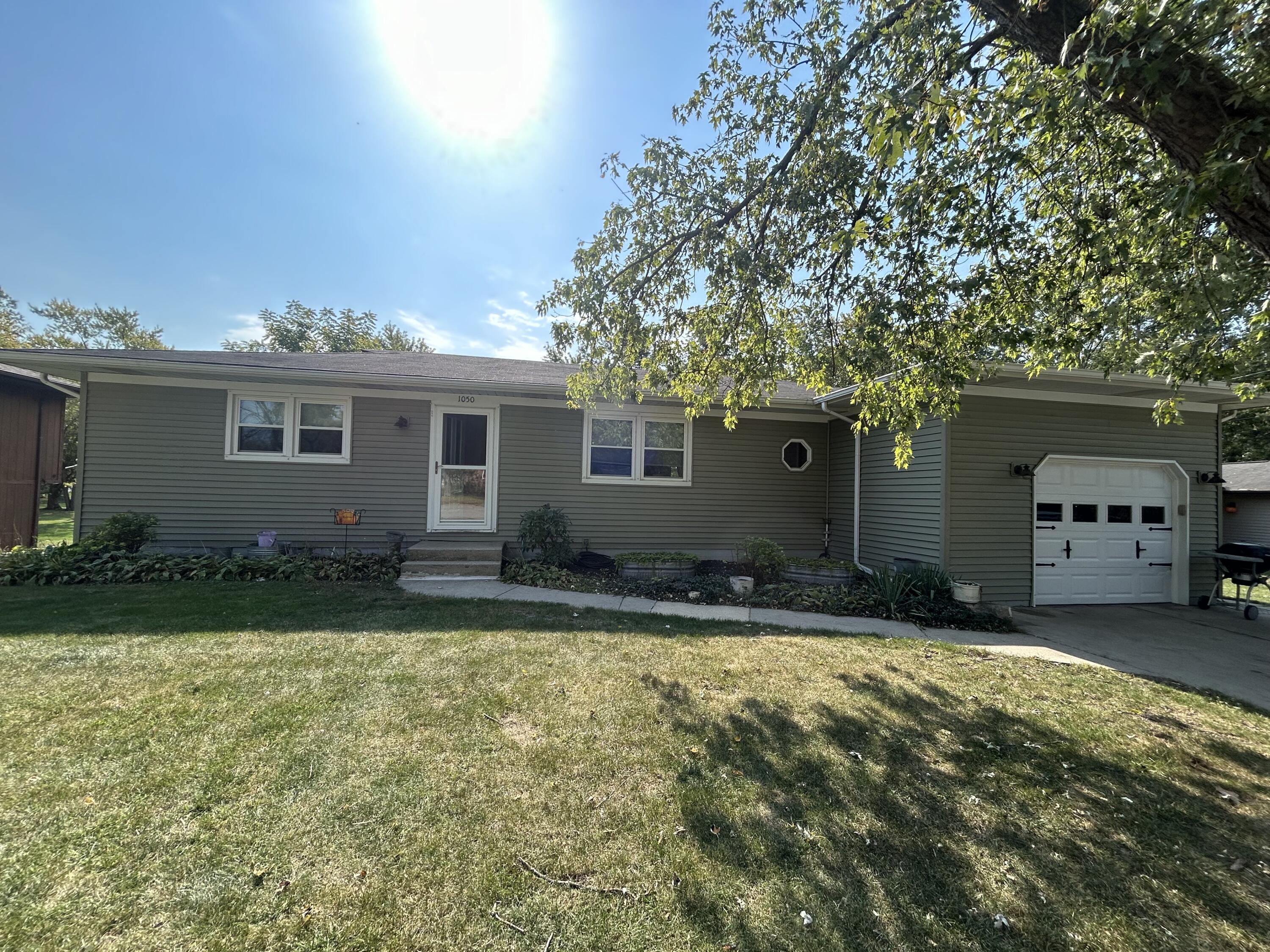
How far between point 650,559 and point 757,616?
7.32 ft

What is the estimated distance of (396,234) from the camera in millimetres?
9227

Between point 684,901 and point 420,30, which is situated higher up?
point 420,30

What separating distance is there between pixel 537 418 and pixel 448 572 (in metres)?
2.88

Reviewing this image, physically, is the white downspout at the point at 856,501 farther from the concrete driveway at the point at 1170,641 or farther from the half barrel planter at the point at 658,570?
the half barrel planter at the point at 658,570

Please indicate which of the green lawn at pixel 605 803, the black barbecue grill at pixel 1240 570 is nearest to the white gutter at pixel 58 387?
the green lawn at pixel 605 803

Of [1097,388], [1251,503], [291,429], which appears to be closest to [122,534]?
[291,429]

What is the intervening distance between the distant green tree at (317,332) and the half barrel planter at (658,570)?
22.2 metres

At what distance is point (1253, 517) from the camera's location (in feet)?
47.4

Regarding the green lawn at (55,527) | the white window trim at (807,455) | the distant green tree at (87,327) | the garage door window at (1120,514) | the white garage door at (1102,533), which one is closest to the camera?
the white garage door at (1102,533)

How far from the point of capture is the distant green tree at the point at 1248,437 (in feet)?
59.6

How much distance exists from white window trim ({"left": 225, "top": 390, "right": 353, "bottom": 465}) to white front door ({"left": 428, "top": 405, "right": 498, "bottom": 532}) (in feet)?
4.34

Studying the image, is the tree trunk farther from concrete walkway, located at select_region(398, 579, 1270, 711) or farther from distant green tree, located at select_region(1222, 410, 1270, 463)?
distant green tree, located at select_region(1222, 410, 1270, 463)

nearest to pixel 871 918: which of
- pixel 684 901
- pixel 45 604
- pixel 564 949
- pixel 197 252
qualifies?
pixel 684 901

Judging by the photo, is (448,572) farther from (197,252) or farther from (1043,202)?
(197,252)
